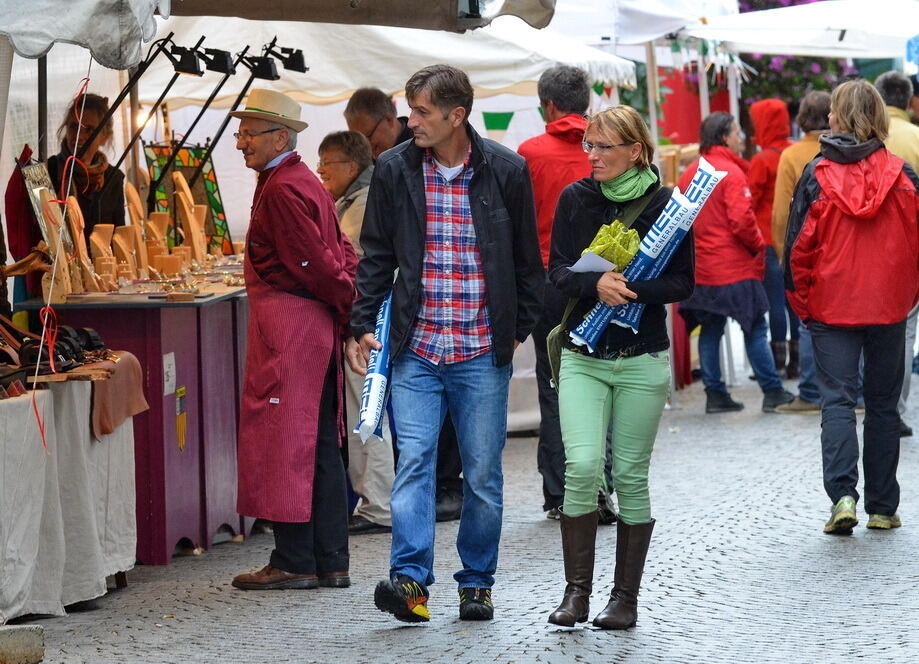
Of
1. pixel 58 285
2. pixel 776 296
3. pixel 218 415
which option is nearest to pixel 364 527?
pixel 218 415

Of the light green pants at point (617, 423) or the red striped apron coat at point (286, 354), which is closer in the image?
the light green pants at point (617, 423)

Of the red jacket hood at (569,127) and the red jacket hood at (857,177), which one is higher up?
the red jacket hood at (569,127)

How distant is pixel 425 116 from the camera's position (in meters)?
5.57

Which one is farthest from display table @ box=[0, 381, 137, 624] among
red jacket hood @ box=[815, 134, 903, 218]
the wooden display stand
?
red jacket hood @ box=[815, 134, 903, 218]

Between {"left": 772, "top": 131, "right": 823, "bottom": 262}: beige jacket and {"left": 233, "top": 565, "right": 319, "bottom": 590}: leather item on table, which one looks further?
{"left": 772, "top": 131, "right": 823, "bottom": 262}: beige jacket

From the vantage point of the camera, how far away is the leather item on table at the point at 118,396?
6348 mm

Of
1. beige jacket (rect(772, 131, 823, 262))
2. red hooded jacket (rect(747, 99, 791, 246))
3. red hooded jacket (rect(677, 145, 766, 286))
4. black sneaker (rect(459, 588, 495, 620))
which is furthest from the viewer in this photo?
red hooded jacket (rect(747, 99, 791, 246))

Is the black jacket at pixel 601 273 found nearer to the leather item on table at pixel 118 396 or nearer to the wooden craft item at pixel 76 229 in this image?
the leather item on table at pixel 118 396

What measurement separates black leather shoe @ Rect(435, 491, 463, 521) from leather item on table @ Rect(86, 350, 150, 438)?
1.93 m

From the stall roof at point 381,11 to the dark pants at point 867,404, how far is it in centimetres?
208

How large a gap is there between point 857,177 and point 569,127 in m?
1.55

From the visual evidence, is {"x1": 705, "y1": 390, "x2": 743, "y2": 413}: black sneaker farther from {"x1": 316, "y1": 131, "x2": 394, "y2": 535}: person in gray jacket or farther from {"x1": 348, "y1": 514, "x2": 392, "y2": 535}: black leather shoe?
{"x1": 348, "y1": 514, "x2": 392, "y2": 535}: black leather shoe

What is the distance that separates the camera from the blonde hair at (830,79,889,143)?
24.2 ft

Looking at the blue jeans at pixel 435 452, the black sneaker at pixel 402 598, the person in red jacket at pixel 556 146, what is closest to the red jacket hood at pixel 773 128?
the person in red jacket at pixel 556 146
